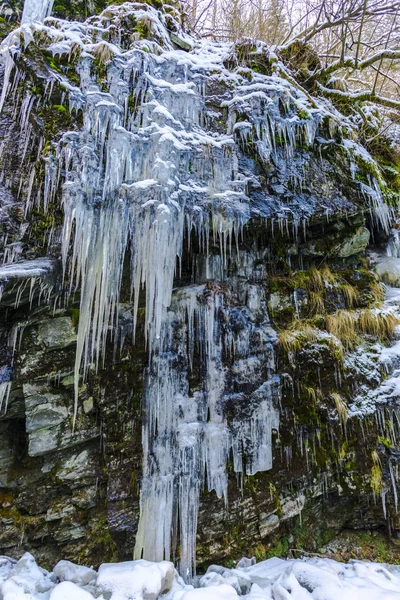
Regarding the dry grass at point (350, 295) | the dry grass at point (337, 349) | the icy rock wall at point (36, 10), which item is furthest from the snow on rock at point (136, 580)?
the icy rock wall at point (36, 10)

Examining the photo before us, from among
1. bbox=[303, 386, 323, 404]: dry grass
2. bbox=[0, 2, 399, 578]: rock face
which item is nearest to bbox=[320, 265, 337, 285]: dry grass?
bbox=[0, 2, 399, 578]: rock face

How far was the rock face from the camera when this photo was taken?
3416 millimetres

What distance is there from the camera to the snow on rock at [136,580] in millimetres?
2473

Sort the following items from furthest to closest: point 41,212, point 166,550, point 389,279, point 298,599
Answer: point 389,279 → point 41,212 → point 166,550 → point 298,599

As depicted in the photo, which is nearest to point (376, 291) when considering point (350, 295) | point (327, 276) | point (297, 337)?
point (350, 295)

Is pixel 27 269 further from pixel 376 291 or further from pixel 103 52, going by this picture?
pixel 376 291

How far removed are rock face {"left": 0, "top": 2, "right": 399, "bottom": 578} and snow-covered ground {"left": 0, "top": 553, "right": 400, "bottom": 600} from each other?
0.51 metres

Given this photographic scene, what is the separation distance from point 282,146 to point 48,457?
4.70 meters

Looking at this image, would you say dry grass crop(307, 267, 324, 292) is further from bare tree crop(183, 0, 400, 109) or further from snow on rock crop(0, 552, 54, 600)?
snow on rock crop(0, 552, 54, 600)

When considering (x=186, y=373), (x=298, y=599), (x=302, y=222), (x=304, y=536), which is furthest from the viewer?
(x=302, y=222)

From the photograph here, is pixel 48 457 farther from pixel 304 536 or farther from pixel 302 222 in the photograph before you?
pixel 302 222

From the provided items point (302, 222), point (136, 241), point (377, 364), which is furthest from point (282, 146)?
point (377, 364)

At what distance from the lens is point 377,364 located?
427cm

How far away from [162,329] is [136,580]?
7.30 feet
